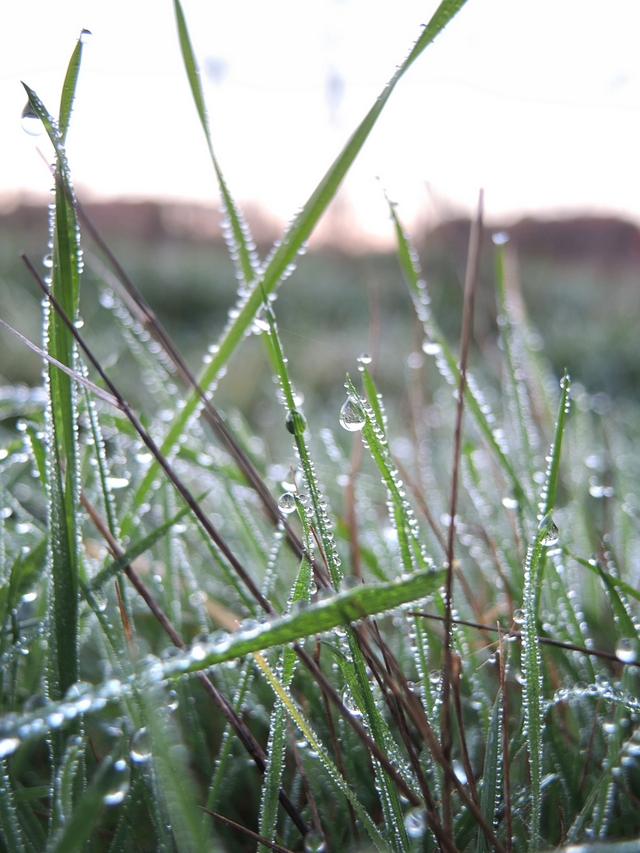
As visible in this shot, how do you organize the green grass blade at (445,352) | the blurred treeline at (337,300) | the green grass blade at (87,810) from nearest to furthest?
1. the green grass blade at (87,810)
2. the green grass blade at (445,352)
3. the blurred treeline at (337,300)

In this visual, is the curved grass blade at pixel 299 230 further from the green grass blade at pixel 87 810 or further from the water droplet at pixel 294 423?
the green grass blade at pixel 87 810

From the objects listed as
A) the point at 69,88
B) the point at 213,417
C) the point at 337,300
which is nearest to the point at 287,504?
the point at 213,417

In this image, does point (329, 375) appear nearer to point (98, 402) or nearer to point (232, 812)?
point (98, 402)

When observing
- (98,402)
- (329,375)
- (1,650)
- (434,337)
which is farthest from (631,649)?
(329,375)

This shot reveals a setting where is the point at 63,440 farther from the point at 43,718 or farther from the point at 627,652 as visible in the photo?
the point at 627,652

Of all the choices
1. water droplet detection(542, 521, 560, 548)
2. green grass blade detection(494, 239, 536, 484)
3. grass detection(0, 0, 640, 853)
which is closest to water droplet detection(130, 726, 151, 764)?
grass detection(0, 0, 640, 853)

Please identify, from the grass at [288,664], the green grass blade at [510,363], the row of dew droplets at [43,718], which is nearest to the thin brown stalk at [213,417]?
the grass at [288,664]
